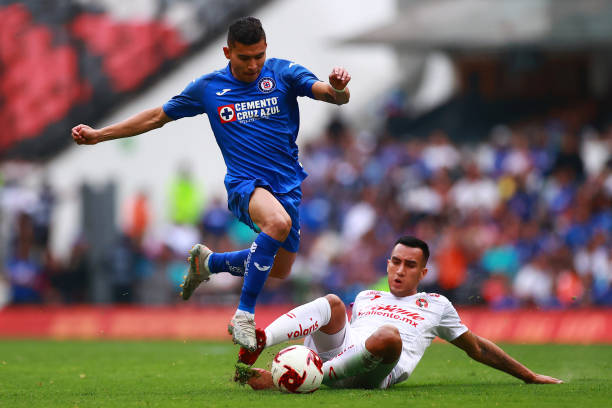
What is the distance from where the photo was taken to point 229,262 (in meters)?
8.98

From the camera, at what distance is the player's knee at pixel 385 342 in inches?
296

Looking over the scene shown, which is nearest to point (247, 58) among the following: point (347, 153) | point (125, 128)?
point (125, 128)

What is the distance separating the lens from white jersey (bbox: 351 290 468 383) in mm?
8086

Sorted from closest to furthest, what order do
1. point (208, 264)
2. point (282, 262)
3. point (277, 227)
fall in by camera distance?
point (277, 227) < point (282, 262) < point (208, 264)

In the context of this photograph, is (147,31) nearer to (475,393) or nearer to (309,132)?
(309,132)

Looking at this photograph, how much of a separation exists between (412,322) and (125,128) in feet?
9.05

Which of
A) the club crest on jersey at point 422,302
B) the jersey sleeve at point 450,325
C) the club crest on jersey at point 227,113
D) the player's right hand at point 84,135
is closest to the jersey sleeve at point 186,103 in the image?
the club crest on jersey at point 227,113

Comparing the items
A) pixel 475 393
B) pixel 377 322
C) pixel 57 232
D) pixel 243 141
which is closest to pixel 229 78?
pixel 243 141

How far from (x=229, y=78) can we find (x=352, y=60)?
58.5ft

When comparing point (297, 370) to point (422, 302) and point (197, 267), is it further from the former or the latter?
point (197, 267)

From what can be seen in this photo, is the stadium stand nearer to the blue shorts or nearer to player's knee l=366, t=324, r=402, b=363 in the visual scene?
the blue shorts

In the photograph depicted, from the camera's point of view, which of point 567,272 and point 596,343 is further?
point 567,272

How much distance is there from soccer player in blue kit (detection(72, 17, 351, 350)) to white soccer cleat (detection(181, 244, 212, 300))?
1.40ft

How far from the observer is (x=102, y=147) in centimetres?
2575
